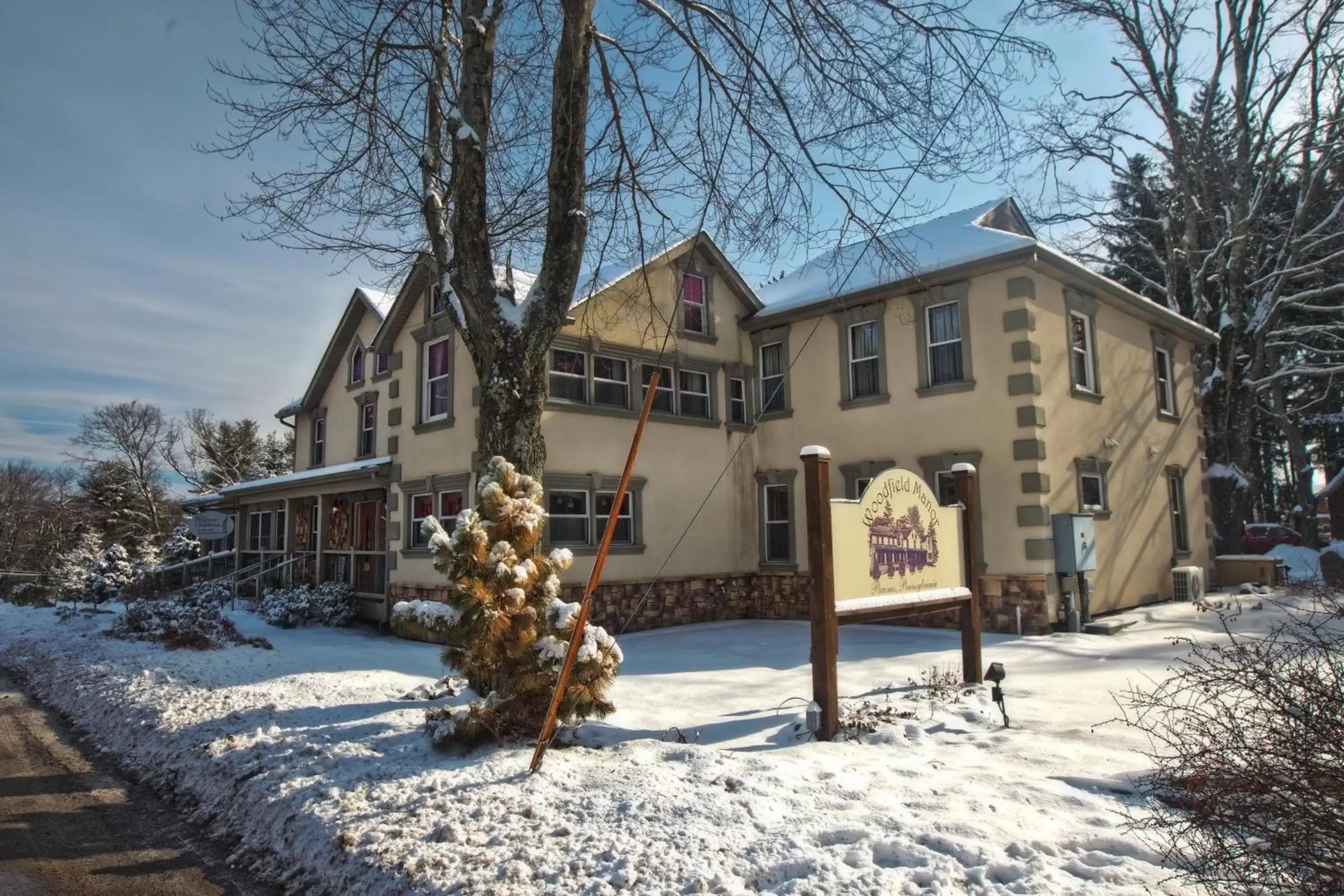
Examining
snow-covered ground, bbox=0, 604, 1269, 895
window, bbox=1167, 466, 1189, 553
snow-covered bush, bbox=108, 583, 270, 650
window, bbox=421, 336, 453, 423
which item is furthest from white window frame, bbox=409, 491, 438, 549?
window, bbox=1167, 466, 1189, 553

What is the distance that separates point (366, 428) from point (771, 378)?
396 inches

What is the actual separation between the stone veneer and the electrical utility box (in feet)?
1.69

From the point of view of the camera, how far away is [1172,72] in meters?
21.8

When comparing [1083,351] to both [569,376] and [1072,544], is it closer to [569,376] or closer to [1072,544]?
[1072,544]

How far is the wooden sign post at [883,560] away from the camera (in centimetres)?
682

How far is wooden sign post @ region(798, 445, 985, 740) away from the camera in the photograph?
22.4ft

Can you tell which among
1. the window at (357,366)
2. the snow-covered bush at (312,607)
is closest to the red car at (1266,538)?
the snow-covered bush at (312,607)

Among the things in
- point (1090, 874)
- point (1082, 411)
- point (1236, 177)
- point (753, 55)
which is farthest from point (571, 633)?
point (1236, 177)

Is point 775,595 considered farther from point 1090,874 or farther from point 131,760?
point 1090,874

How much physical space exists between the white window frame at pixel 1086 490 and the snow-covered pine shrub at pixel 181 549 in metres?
23.3

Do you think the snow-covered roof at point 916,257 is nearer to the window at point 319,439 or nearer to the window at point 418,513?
the window at point 418,513

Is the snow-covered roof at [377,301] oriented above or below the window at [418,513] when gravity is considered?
above

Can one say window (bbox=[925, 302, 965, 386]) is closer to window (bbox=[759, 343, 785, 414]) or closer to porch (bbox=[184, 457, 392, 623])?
window (bbox=[759, 343, 785, 414])

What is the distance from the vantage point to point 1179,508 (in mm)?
17750
